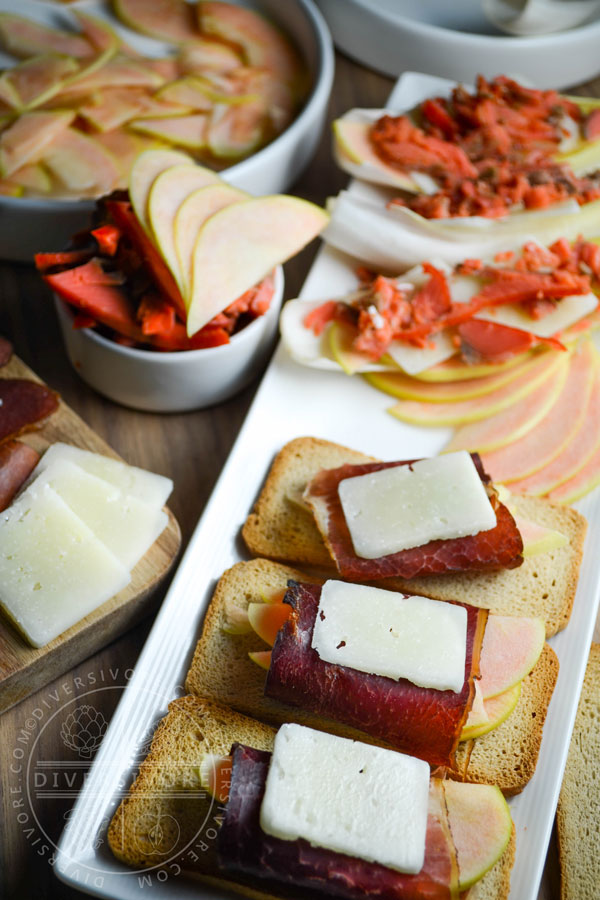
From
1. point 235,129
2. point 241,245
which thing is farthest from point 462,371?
point 235,129

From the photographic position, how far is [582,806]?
6.79ft

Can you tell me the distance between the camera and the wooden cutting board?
2059 mm

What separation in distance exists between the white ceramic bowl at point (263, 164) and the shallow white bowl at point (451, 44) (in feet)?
1.18

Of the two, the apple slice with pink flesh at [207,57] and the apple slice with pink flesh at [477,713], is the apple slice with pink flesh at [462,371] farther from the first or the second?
the apple slice with pink flesh at [207,57]

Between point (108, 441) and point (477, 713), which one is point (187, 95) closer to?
point (108, 441)

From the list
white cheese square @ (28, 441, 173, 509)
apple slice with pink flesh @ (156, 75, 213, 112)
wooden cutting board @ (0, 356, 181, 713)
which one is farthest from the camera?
apple slice with pink flesh @ (156, 75, 213, 112)

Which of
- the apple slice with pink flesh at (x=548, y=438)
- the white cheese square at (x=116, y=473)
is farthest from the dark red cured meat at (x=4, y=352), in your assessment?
the apple slice with pink flesh at (x=548, y=438)

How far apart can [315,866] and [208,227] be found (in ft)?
5.64

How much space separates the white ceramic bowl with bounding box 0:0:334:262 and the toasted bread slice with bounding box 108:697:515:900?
5.42 feet

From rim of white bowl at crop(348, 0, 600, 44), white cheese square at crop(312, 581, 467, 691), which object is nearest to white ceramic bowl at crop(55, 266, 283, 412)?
white cheese square at crop(312, 581, 467, 691)

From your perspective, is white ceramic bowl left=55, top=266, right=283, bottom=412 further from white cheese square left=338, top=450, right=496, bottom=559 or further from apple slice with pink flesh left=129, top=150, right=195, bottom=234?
white cheese square left=338, top=450, right=496, bottom=559

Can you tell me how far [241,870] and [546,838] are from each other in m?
0.69

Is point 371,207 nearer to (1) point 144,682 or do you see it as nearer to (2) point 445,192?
(2) point 445,192

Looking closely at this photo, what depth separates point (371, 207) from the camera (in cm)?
302
